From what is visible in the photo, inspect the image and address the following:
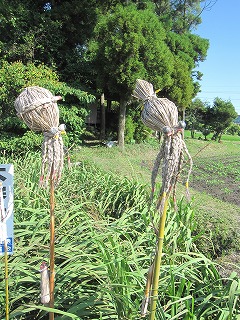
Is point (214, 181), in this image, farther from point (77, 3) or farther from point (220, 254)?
point (77, 3)

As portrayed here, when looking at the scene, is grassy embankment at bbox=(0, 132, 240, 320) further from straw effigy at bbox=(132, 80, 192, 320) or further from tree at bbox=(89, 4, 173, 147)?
tree at bbox=(89, 4, 173, 147)

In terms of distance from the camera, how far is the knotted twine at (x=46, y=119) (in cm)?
143

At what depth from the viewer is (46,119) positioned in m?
1.44

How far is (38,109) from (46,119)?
0.05 m

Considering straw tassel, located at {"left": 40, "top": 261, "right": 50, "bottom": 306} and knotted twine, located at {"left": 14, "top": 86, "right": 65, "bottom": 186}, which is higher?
knotted twine, located at {"left": 14, "top": 86, "right": 65, "bottom": 186}

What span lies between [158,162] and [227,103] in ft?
70.2

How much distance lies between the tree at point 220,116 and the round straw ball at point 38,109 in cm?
2053

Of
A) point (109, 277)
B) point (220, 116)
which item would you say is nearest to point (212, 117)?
point (220, 116)

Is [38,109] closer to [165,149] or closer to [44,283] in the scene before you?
[165,149]

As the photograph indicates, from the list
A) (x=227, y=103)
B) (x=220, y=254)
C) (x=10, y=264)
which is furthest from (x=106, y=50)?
(x=227, y=103)

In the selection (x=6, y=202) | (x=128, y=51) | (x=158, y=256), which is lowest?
(x=158, y=256)

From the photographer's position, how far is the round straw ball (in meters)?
1.43

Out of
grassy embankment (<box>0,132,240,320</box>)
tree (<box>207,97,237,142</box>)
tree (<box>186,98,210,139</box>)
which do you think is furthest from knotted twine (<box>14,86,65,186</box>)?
tree (<box>186,98,210,139</box>)

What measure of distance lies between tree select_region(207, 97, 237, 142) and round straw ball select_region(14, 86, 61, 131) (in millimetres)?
20527
